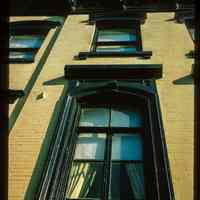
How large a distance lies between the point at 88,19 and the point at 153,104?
16.2ft

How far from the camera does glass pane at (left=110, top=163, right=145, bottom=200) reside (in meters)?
5.57

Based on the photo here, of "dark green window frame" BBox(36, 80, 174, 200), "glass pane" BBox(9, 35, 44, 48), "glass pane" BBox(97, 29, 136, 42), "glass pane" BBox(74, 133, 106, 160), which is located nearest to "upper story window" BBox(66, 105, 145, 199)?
"glass pane" BBox(74, 133, 106, 160)

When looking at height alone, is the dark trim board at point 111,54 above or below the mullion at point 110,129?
above

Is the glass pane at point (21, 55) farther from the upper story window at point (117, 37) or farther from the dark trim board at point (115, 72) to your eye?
the dark trim board at point (115, 72)

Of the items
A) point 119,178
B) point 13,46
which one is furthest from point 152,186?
point 13,46

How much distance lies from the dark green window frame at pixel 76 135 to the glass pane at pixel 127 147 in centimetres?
13

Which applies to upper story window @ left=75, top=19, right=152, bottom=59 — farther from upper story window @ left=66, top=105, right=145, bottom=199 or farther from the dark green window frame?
upper story window @ left=66, top=105, right=145, bottom=199

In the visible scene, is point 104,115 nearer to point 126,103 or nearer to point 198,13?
point 126,103

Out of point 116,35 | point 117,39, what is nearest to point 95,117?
point 117,39

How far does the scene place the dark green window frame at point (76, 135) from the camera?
5598 mm

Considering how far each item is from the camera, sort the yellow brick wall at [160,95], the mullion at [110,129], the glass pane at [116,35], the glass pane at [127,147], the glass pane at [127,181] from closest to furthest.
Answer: the glass pane at [127,181] → the yellow brick wall at [160,95] → the glass pane at [127,147] → the mullion at [110,129] → the glass pane at [116,35]

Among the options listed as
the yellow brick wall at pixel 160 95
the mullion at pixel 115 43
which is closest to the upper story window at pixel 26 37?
the yellow brick wall at pixel 160 95

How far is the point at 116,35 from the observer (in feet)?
36.6

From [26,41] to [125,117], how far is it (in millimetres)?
4471
